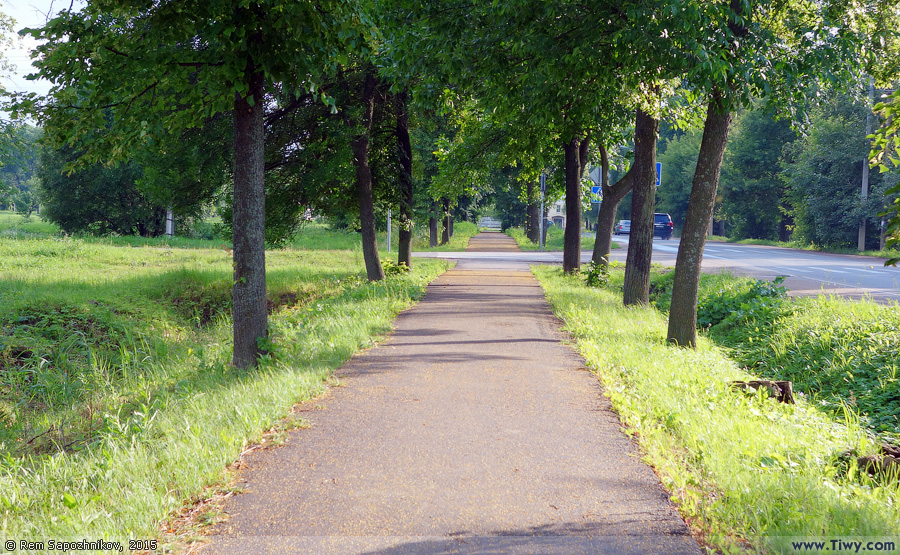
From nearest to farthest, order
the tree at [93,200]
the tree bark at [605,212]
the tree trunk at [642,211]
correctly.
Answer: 1. the tree trunk at [642,211]
2. the tree bark at [605,212]
3. the tree at [93,200]

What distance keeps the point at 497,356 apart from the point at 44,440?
5152 mm

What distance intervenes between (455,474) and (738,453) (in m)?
2.12

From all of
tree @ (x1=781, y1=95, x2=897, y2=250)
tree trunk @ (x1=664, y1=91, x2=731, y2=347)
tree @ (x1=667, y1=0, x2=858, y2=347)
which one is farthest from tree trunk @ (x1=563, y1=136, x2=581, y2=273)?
tree @ (x1=781, y1=95, x2=897, y2=250)

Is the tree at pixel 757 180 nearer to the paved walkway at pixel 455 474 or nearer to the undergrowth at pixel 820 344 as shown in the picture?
the undergrowth at pixel 820 344

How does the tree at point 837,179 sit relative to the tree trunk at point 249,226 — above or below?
above

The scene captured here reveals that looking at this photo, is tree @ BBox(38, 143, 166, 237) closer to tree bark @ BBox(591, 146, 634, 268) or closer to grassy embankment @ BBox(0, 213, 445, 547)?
grassy embankment @ BBox(0, 213, 445, 547)

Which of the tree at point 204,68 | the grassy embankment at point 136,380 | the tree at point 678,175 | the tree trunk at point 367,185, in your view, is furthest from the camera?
the tree at point 678,175

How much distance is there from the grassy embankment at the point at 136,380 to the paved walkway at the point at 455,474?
0.43 metres

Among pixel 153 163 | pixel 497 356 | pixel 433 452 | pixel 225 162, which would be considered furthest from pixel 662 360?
pixel 153 163

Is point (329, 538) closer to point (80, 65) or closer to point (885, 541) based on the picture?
point (885, 541)

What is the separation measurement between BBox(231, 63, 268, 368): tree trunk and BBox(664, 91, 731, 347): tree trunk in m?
5.74

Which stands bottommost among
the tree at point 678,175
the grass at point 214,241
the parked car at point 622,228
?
the grass at point 214,241

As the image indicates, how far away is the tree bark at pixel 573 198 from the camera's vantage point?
1991 cm

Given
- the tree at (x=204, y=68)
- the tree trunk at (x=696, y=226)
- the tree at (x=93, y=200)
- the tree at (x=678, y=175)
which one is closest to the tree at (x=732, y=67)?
→ the tree trunk at (x=696, y=226)
